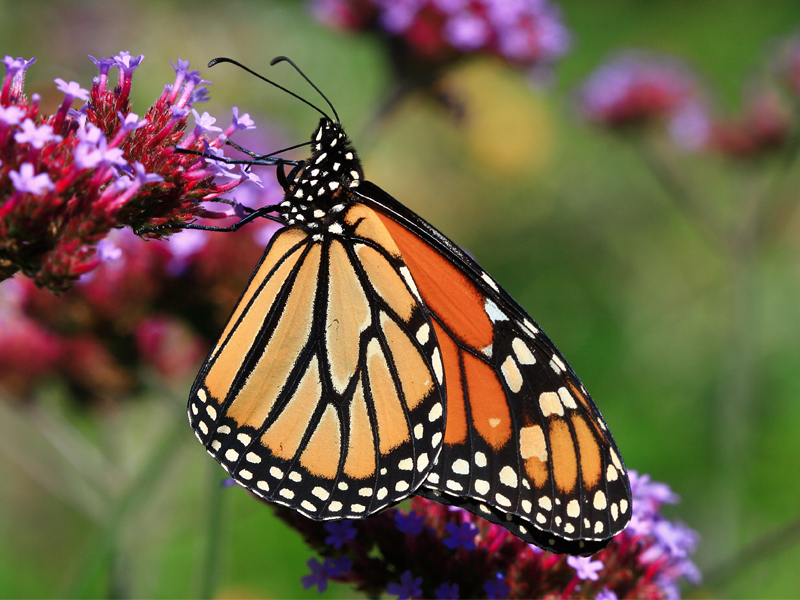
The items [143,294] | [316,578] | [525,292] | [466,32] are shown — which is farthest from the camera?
[525,292]

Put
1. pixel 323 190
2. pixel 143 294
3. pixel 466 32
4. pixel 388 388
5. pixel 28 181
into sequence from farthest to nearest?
pixel 466 32, pixel 143 294, pixel 323 190, pixel 388 388, pixel 28 181

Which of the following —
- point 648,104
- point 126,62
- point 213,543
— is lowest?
point 213,543

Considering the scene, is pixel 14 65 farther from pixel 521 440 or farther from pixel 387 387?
pixel 521 440

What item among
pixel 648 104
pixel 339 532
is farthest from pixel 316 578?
pixel 648 104

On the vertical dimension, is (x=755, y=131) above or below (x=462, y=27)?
above

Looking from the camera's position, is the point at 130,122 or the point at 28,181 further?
the point at 130,122

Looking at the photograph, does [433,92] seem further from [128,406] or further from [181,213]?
[181,213]

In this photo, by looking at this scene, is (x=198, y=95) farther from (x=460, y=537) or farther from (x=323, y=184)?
(x=460, y=537)
